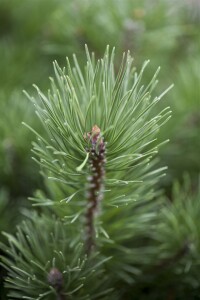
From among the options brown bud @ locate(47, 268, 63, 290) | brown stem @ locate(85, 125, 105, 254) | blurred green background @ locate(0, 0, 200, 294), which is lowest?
brown bud @ locate(47, 268, 63, 290)

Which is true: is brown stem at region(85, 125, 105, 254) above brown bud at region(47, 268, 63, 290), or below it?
above

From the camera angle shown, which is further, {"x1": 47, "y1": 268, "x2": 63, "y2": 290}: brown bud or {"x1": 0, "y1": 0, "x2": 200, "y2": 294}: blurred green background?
{"x1": 0, "y1": 0, "x2": 200, "y2": 294}: blurred green background

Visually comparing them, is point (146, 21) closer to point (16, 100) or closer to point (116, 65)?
point (116, 65)

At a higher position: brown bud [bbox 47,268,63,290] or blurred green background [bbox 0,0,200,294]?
blurred green background [bbox 0,0,200,294]

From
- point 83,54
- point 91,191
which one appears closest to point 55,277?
point 91,191

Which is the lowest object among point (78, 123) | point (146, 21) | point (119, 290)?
point (119, 290)

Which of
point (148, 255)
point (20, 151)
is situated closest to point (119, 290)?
point (148, 255)
